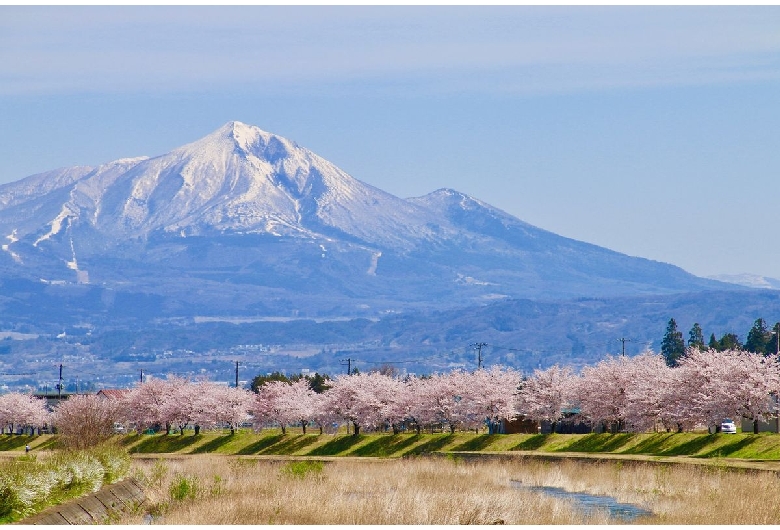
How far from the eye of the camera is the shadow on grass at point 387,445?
281ft

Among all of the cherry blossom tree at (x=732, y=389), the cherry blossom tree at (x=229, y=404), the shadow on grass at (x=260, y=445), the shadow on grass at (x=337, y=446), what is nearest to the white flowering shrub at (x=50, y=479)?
the cherry blossom tree at (x=732, y=389)

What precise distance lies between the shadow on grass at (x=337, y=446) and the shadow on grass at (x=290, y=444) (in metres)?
2.04

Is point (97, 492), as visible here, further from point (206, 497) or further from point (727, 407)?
point (727, 407)

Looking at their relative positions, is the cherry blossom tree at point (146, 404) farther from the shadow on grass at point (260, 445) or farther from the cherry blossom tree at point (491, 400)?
the cherry blossom tree at point (491, 400)

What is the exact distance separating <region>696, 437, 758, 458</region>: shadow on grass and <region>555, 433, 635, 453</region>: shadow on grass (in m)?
9.26

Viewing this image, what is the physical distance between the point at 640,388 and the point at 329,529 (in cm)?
4823

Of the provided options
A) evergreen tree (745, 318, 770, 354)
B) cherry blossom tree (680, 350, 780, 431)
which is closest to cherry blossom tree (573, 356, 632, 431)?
cherry blossom tree (680, 350, 780, 431)

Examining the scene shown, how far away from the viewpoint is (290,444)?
94.0m

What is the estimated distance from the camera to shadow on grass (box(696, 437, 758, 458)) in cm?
6303

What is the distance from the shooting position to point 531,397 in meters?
91.8

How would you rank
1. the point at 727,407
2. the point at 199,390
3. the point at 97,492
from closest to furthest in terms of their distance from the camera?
the point at 97,492
the point at 727,407
the point at 199,390

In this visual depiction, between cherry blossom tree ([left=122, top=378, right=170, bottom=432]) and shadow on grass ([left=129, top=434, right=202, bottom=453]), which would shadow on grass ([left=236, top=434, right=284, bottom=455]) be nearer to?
shadow on grass ([left=129, top=434, right=202, bottom=453])

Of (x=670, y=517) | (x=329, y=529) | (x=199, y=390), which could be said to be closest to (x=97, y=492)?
(x=329, y=529)

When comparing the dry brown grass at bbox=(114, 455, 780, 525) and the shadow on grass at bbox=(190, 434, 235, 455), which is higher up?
the dry brown grass at bbox=(114, 455, 780, 525)
